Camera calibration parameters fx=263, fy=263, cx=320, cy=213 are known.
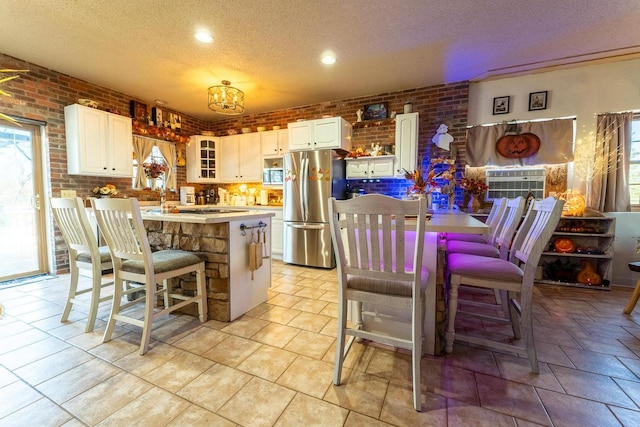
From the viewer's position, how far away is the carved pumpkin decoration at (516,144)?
3.53 metres

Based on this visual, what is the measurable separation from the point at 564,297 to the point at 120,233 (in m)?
4.16

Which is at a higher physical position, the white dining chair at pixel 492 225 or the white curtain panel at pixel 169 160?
the white curtain panel at pixel 169 160

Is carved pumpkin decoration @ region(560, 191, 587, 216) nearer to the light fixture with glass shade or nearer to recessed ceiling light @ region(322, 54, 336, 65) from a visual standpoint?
recessed ceiling light @ region(322, 54, 336, 65)

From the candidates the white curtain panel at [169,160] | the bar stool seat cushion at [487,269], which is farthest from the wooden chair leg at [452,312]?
the white curtain panel at [169,160]

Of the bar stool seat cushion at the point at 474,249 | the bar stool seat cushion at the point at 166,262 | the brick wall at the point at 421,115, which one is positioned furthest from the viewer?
the brick wall at the point at 421,115

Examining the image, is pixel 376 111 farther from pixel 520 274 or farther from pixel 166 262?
pixel 166 262

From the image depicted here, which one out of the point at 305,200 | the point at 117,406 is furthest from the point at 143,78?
the point at 117,406

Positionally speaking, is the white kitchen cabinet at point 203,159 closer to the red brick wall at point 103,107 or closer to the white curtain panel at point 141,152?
the white curtain panel at point 141,152

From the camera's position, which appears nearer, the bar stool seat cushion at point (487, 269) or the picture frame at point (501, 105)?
the bar stool seat cushion at point (487, 269)

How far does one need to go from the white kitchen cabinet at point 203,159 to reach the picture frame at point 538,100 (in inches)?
203

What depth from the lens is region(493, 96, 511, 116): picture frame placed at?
3.63 meters

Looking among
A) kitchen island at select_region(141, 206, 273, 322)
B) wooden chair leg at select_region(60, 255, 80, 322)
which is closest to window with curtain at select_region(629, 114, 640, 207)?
kitchen island at select_region(141, 206, 273, 322)

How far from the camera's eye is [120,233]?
1.81 m

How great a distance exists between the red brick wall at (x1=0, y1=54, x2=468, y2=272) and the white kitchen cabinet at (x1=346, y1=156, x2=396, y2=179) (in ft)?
1.08
